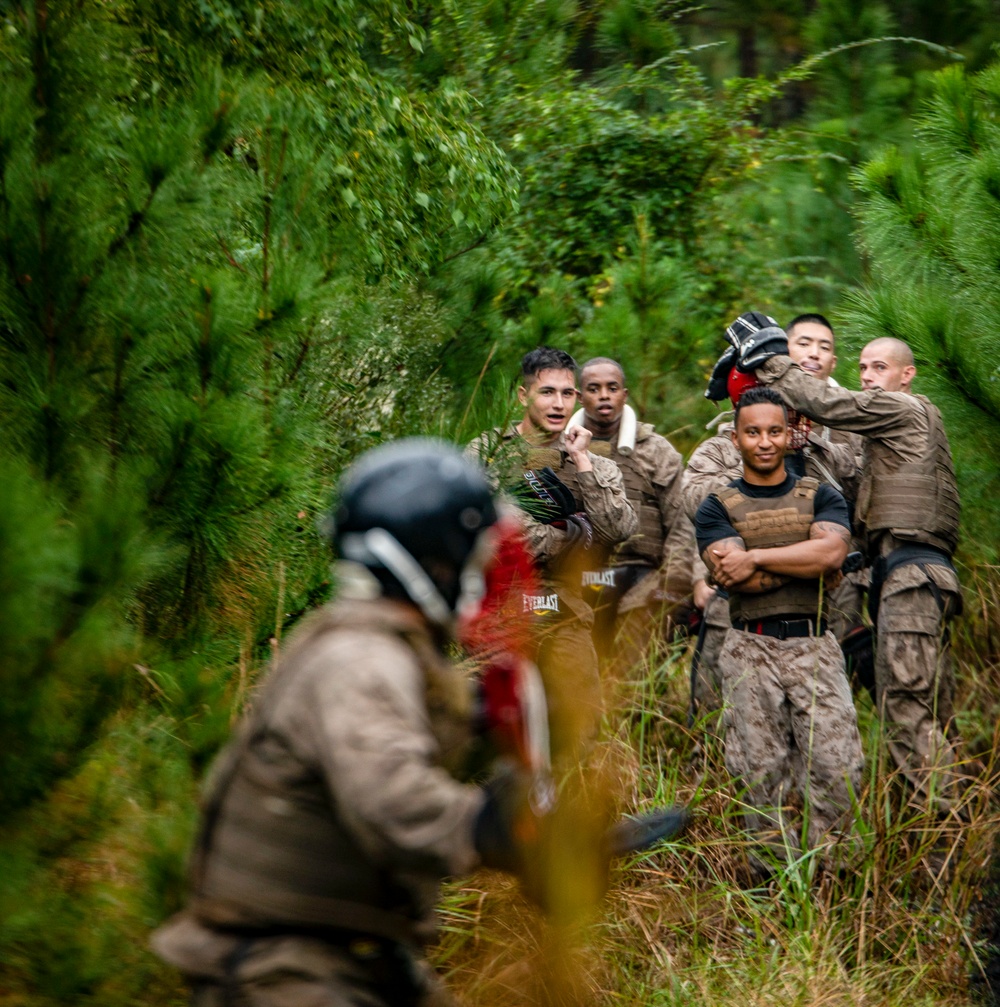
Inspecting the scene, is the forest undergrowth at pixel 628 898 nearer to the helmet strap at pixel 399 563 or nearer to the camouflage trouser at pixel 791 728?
the camouflage trouser at pixel 791 728

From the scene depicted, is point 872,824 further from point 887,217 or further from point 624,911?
point 887,217

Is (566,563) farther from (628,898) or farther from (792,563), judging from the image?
(628,898)

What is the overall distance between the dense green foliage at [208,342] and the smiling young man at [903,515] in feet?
0.74

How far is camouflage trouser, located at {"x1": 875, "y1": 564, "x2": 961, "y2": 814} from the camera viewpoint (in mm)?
5469

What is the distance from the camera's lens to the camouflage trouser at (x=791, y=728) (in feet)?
16.3

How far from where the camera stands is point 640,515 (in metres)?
6.74

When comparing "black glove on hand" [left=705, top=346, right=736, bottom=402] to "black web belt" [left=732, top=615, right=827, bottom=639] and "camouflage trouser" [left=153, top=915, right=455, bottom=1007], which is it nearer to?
"black web belt" [left=732, top=615, right=827, bottom=639]

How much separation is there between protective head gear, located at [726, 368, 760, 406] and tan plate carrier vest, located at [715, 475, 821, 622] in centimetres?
56

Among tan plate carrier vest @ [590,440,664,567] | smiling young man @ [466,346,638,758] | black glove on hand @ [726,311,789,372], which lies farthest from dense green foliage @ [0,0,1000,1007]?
tan plate carrier vest @ [590,440,664,567]

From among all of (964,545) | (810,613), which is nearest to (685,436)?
(964,545)

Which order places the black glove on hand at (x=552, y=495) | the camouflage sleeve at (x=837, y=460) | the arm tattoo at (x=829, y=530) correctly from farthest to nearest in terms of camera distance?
the camouflage sleeve at (x=837, y=460)
the black glove on hand at (x=552, y=495)
the arm tattoo at (x=829, y=530)

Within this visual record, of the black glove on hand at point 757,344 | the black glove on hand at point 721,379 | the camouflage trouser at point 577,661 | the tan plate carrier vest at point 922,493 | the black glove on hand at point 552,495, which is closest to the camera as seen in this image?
the camouflage trouser at point 577,661

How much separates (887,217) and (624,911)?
11.2 ft

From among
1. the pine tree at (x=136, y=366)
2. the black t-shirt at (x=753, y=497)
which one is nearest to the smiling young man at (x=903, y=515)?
the black t-shirt at (x=753, y=497)
